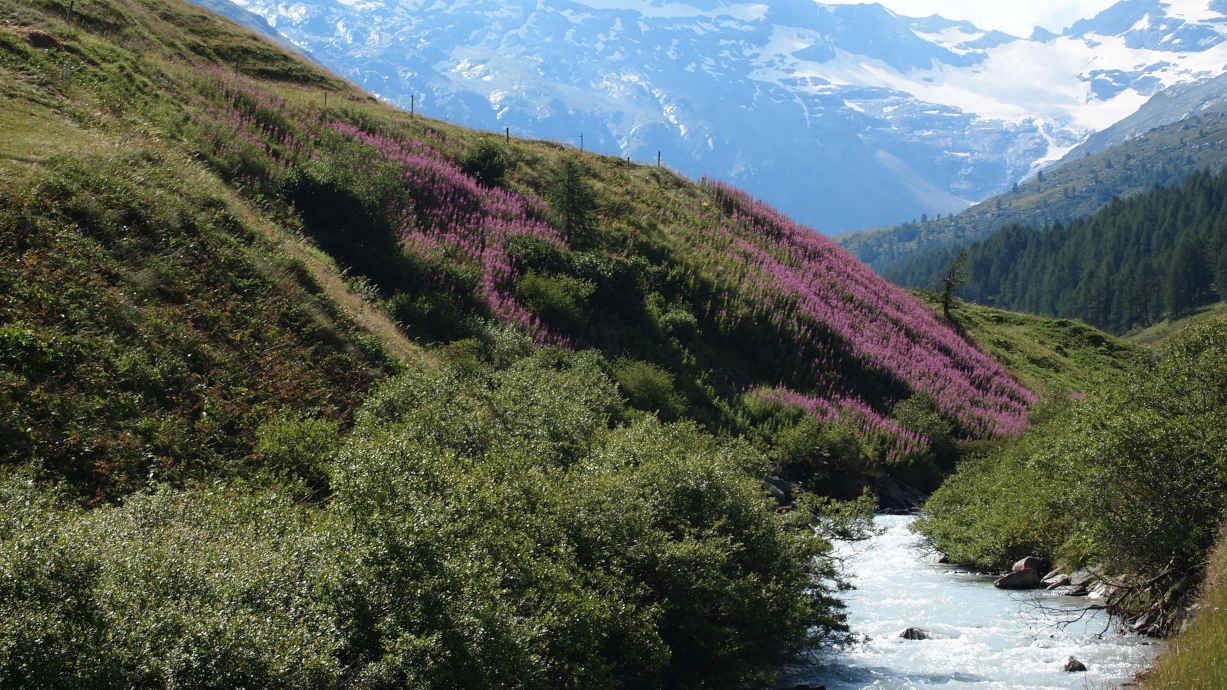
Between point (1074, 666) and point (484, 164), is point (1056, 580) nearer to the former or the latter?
point (1074, 666)

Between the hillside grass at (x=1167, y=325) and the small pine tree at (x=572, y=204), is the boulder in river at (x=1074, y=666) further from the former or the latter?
the hillside grass at (x=1167, y=325)

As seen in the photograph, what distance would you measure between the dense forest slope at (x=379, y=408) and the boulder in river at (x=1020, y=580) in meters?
5.35

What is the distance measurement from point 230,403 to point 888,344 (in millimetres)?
31181

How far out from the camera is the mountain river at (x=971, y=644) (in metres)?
13.2

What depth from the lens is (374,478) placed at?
1031 cm

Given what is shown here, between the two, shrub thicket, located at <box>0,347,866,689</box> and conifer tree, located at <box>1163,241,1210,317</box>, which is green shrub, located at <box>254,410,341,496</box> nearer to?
shrub thicket, located at <box>0,347,866,689</box>

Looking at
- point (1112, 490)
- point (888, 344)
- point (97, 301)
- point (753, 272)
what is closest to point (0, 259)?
point (97, 301)

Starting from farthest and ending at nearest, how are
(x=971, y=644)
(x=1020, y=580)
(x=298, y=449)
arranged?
1. (x=1020, y=580)
2. (x=971, y=644)
3. (x=298, y=449)

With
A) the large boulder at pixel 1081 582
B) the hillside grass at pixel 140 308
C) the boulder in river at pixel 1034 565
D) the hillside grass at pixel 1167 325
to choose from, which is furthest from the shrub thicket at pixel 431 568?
the hillside grass at pixel 1167 325

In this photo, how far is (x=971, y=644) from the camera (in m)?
14.9

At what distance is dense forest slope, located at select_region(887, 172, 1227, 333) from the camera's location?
128m

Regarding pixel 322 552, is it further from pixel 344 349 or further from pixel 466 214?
pixel 466 214

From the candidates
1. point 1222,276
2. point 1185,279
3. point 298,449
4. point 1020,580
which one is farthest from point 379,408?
point 1185,279

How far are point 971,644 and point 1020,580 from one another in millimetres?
4642
